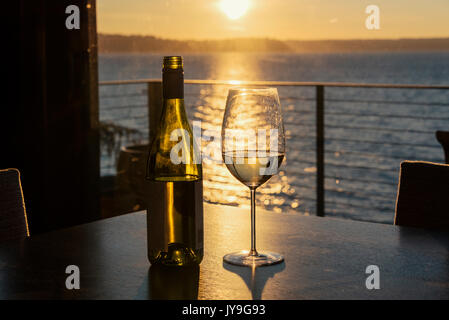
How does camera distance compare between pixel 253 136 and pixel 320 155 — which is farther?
pixel 320 155

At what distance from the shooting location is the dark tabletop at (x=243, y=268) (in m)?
0.63

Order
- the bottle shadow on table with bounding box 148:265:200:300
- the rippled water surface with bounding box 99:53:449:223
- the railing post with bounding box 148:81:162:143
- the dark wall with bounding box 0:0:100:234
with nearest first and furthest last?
the bottle shadow on table with bounding box 148:265:200:300 → the dark wall with bounding box 0:0:100:234 → the rippled water surface with bounding box 99:53:449:223 → the railing post with bounding box 148:81:162:143

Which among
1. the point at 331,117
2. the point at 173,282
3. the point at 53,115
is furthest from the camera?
the point at 331,117

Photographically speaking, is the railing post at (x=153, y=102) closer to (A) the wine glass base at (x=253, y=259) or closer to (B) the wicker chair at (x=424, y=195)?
(B) the wicker chair at (x=424, y=195)

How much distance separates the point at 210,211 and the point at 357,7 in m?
12.8

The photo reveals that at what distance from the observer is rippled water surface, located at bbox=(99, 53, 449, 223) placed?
3.07 meters

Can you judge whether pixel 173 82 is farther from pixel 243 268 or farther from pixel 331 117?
pixel 331 117

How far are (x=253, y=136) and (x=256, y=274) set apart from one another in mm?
148

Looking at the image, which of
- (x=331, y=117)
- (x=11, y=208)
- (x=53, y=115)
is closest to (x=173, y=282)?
(x=11, y=208)

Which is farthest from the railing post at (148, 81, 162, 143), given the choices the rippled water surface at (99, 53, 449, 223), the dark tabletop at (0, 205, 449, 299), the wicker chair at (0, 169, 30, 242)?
the dark tabletop at (0, 205, 449, 299)

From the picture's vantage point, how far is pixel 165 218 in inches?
28.1

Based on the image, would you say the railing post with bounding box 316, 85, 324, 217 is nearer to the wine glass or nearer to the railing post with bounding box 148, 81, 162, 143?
the railing post with bounding box 148, 81, 162, 143

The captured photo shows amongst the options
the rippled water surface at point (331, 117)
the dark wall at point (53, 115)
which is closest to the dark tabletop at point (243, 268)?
the rippled water surface at point (331, 117)

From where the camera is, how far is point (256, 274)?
69 centimetres
